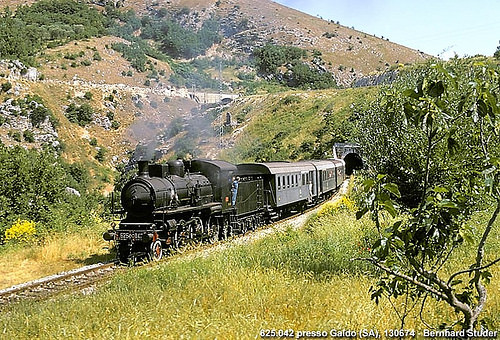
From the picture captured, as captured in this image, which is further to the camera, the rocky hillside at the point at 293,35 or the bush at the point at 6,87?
the rocky hillside at the point at 293,35

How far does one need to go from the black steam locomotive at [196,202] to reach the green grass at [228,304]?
11.5 ft

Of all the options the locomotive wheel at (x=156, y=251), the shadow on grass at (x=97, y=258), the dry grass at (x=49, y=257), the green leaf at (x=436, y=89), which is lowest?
the shadow on grass at (x=97, y=258)

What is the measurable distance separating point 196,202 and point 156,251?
2729 mm

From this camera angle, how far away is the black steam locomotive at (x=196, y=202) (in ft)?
47.9

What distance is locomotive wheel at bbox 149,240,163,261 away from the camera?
1429 centimetres

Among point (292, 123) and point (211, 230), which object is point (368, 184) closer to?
point (211, 230)

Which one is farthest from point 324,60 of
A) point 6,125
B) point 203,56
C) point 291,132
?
point 6,125

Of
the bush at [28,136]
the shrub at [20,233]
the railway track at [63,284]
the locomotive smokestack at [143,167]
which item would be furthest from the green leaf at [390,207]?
the bush at [28,136]

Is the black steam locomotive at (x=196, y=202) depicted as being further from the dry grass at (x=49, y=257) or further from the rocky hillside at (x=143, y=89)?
the rocky hillside at (x=143, y=89)

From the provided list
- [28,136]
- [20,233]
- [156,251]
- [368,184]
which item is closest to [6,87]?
[28,136]

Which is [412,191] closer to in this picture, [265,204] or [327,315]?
[327,315]

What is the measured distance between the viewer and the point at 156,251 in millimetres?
14539

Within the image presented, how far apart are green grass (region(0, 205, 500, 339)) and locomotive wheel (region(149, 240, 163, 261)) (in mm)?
3026

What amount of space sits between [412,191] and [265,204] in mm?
12448
